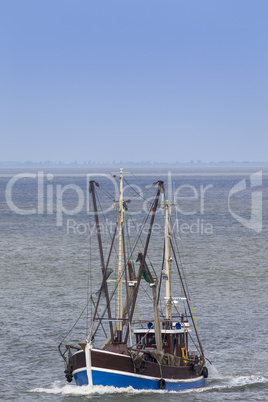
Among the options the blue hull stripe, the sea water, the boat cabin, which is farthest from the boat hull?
the boat cabin

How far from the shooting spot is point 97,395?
4244 cm

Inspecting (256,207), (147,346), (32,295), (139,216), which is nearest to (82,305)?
(32,295)

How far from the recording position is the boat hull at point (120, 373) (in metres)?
41.6

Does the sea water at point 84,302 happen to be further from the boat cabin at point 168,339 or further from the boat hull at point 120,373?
the boat cabin at point 168,339

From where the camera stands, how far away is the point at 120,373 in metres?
42.1

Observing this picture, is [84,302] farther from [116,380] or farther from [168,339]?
[116,380]

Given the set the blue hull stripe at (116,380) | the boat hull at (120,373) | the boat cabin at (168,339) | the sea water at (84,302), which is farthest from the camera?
the boat cabin at (168,339)

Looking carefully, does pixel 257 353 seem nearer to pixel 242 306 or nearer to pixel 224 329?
pixel 224 329

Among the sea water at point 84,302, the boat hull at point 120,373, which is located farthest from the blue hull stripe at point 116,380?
the sea water at point 84,302

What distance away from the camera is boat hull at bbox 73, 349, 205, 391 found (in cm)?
4159

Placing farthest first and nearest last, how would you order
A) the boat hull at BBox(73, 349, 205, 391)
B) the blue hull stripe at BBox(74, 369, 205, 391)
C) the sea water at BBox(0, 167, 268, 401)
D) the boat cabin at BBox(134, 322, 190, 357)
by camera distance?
the boat cabin at BBox(134, 322, 190, 357), the sea water at BBox(0, 167, 268, 401), the blue hull stripe at BBox(74, 369, 205, 391), the boat hull at BBox(73, 349, 205, 391)

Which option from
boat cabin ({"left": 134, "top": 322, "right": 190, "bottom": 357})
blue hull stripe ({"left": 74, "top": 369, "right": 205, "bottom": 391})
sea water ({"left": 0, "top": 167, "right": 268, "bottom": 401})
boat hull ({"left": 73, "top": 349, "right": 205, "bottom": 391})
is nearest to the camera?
boat hull ({"left": 73, "top": 349, "right": 205, "bottom": 391})

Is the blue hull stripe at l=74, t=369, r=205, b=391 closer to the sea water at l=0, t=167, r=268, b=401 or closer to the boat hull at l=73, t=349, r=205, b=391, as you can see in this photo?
the boat hull at l=73, t=349, r=205, b=391

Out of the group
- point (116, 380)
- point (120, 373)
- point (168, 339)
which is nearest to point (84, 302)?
point (168, 339)
